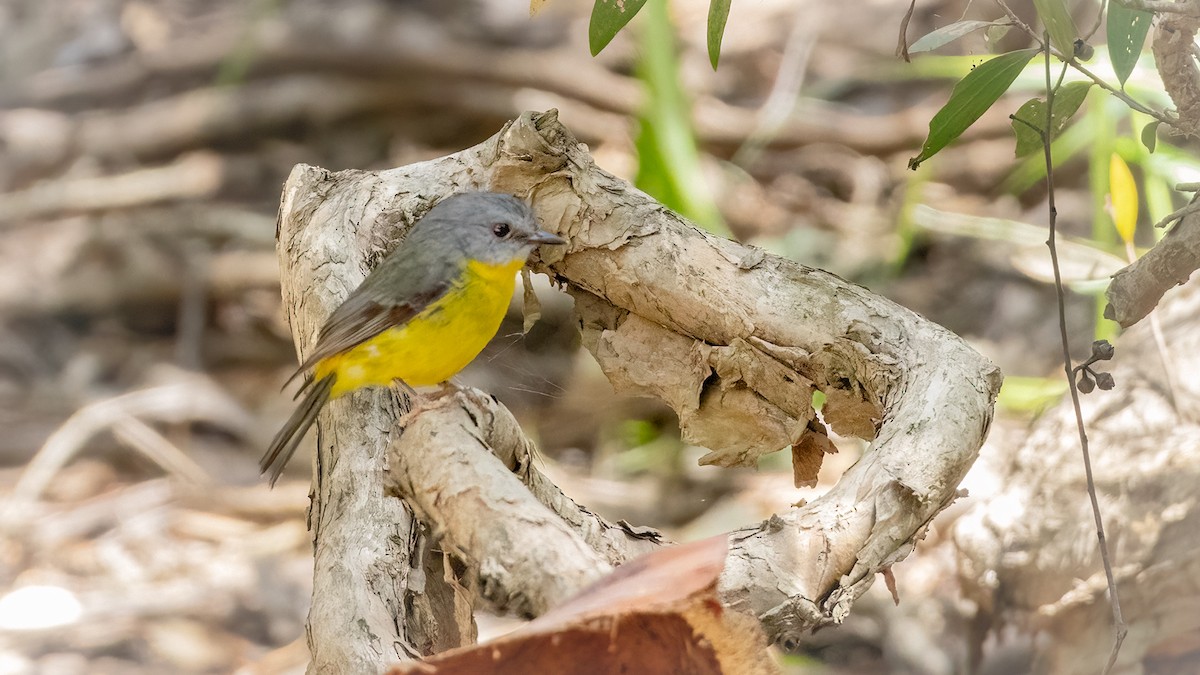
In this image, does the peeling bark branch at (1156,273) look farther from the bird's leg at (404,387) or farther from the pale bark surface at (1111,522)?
the bird's leg at (404,387)

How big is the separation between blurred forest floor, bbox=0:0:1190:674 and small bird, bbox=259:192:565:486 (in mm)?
1342

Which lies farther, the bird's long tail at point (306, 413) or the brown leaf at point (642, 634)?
the bird's long tail at point (306, 413)

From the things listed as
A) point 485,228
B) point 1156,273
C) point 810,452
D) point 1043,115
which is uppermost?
point 1043,115

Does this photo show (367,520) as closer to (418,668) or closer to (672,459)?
(418,668)

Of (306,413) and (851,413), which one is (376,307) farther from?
(851,413)

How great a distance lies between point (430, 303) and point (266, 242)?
14.6 ft

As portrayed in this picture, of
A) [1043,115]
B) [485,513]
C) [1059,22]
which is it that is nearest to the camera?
[485,513]

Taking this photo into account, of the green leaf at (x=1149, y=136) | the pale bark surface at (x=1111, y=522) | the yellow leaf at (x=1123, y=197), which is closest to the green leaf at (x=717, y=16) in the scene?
the green leaf at (x=1149, y=136)

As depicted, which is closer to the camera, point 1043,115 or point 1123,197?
point 1043,115

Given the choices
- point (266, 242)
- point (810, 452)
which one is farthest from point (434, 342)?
point (266, 242)

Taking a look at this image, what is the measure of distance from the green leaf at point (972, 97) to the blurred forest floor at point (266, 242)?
2164mm

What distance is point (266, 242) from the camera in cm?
709

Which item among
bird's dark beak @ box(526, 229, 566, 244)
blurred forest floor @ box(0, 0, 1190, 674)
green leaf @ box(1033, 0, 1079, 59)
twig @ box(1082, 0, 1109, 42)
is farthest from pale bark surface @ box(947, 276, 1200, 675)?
bird's dark beak @ box(526, 229, 566, 244)

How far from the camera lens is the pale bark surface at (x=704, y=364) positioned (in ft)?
7.25
